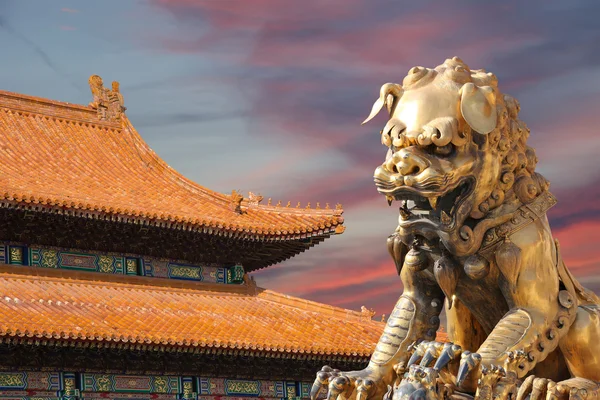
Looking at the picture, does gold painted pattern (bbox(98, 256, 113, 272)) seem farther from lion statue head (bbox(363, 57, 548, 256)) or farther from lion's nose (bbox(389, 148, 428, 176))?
lion's nose (bbox(389, 148, 428, 176))

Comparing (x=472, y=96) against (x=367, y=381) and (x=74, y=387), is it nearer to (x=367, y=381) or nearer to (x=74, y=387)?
(x=367, y=381)

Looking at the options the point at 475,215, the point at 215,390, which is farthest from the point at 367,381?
the point at 215,390

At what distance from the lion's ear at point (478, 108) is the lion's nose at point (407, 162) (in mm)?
291

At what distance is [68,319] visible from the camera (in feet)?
63.6

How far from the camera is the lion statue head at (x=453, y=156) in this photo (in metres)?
5.21

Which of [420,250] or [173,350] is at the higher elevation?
[173,350]

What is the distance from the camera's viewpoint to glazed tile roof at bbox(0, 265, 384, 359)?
19.1 m

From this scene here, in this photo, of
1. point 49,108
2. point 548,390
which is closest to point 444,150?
point 548,390

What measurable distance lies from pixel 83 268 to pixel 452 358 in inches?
715

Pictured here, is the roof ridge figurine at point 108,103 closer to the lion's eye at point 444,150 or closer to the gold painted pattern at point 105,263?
the gold painted pattern at point 105,263

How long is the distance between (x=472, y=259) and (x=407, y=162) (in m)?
0.60

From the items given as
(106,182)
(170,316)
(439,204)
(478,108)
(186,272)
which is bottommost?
(439,204)

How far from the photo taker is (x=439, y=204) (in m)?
5.39

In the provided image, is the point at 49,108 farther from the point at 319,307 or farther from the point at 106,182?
the point at 319,307
